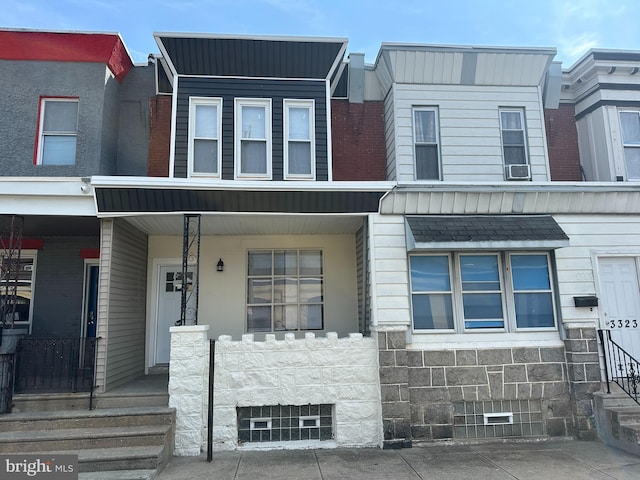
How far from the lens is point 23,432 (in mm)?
5953

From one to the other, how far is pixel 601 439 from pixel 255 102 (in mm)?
8221

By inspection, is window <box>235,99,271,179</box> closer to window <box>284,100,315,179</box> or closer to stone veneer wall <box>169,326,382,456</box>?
window <box>284,100,315,179</box>

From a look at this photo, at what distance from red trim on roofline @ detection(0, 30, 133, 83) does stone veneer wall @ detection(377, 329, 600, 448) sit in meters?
7.36

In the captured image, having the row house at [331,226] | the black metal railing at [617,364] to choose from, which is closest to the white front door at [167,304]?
the row house at [331,226]

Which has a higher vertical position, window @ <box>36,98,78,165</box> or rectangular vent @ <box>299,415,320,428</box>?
window @ <box>36,98,78,165</box>

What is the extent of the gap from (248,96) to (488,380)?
21.7ft

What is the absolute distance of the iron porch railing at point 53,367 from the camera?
6672 millimetres

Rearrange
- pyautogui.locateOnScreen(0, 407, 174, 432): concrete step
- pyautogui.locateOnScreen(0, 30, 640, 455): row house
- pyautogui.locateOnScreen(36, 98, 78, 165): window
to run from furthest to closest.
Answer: pyautogui.locateOnScreen(36, 98, 78, 165): window → pyautogui.locateOnScreen(0, 30, 640, 455): row house → pyautogui.locateOnScreen(0, 407, 174, 432): concrete step

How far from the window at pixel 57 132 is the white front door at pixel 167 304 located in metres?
2.78

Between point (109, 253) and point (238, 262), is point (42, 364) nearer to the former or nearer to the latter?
point (109, 253)

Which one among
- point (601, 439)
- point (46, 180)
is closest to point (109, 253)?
point (46, 180)

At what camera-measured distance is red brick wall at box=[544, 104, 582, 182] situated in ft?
30.7

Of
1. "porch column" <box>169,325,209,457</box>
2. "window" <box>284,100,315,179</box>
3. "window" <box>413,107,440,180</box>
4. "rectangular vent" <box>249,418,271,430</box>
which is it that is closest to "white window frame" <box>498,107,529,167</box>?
"window" <box>413,107,440,180</box>

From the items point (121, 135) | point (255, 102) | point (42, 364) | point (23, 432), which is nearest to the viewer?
point (23, 432)
